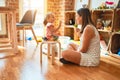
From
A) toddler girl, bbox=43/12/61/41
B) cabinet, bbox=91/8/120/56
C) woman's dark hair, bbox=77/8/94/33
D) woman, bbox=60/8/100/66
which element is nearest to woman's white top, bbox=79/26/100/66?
woman, bbox=60/8/100/66

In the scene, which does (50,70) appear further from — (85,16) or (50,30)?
(85,16)

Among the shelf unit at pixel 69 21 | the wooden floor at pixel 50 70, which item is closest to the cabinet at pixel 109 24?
the wooden floor at pixel 50 70

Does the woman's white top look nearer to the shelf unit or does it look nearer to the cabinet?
the cabinet

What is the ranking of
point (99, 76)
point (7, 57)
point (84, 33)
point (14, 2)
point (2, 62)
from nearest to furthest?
point (99, 76) → point (84, 33) → point (2, 62) → point (7, 57) → point (14, 2)

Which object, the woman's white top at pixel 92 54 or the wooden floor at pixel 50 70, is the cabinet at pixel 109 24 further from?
the woman's white top at pixel 92 54

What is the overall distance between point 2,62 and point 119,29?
2.11 m

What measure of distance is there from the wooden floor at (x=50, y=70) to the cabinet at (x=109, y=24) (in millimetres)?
428

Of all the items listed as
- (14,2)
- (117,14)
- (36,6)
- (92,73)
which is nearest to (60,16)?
(36,6)

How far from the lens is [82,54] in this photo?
2.48m

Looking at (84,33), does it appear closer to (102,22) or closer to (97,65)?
(97,65)

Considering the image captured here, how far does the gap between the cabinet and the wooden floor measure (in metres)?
0.43

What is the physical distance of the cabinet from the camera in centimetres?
312

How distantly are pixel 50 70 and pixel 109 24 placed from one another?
1886 mm

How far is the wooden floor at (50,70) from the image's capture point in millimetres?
2055
